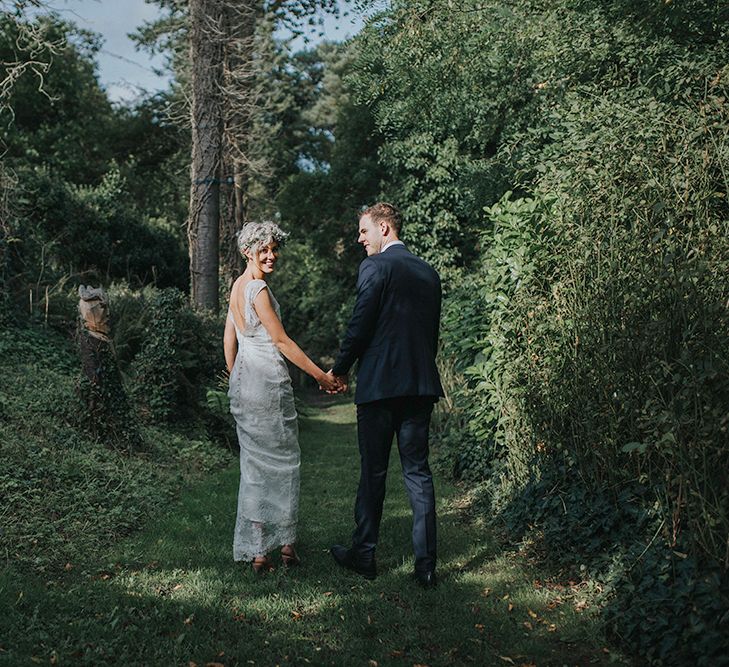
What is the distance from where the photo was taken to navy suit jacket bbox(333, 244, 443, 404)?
15.7 feet

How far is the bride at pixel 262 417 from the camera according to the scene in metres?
5.12

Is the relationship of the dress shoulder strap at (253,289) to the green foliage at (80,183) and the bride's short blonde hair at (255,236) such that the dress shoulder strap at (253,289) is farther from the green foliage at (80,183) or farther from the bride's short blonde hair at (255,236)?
the green foliage at (80,183)

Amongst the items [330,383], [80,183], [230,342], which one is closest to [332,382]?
[330,383]

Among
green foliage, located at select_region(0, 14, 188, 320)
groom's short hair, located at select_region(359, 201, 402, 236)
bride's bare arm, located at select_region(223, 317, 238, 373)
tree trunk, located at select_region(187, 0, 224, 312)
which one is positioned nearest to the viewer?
groom's short hair, located at select_region(359, 201, 402, 236)

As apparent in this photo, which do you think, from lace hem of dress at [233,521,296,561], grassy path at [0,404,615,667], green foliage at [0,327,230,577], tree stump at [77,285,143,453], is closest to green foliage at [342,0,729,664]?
grassy path at [0,404,615,667]

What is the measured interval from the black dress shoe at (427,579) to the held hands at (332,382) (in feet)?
4.43

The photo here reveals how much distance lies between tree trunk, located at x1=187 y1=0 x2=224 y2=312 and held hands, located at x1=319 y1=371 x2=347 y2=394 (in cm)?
764

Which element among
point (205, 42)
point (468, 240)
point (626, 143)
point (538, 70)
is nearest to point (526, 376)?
point (626, 143)

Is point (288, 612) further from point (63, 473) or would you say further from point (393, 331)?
point (63, 473)

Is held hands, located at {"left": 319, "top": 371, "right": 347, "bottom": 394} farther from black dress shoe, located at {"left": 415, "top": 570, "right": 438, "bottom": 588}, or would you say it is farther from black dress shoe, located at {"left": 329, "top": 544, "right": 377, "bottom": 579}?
black dress shoe, located at {"left": 415, "top": 570, "right": 438, "bottom": 588}

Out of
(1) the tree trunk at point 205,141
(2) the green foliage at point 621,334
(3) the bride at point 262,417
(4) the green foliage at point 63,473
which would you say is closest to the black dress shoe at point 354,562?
(3) the bride at point 262,417

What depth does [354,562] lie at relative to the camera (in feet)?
16.6

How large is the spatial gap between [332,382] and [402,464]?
806 millimetres

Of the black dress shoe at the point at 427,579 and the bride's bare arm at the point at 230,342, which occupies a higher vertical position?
the bride's bare arm at the point at 230,342
